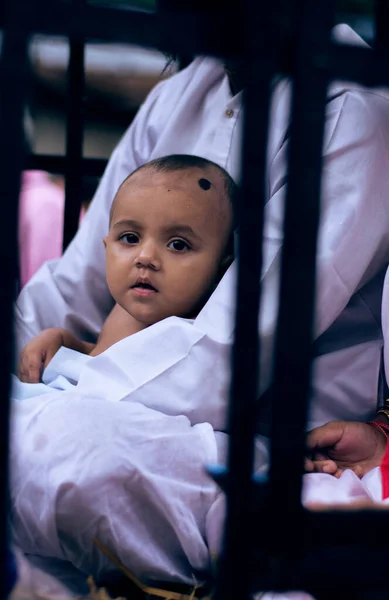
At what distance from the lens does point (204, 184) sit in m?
1.72

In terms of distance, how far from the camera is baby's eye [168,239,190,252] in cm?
166

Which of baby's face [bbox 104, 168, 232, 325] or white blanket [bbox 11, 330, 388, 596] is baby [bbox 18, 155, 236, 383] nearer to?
baby's face [bbox 104, 168, 232, 325]

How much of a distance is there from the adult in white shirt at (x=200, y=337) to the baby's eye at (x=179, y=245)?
0.69 feet

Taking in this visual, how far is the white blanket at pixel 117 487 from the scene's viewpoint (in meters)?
1.10

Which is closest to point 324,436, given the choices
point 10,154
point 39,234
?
point 10,154

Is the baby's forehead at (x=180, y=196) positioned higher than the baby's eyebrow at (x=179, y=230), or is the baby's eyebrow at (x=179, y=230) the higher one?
the baby's forehead at (x=180, y=196)

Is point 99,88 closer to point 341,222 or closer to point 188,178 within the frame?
point 188,178

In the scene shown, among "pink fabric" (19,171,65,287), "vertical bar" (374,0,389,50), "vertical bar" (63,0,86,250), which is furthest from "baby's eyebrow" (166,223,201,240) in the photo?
"pink fabric" (19,171,65,287)

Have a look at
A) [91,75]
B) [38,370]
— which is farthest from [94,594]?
[91,75]

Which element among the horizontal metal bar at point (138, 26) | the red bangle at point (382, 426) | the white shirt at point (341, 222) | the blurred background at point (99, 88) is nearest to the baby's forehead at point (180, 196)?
the white shirt at point (341, 222)

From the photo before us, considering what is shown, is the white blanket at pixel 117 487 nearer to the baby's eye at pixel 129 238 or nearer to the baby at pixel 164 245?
the baby at pixel 164 245

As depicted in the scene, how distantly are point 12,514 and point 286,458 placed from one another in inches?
20.6

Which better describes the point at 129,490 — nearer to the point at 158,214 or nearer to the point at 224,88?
the point at 158,214

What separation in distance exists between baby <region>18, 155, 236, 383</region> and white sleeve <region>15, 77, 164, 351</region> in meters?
0.20
